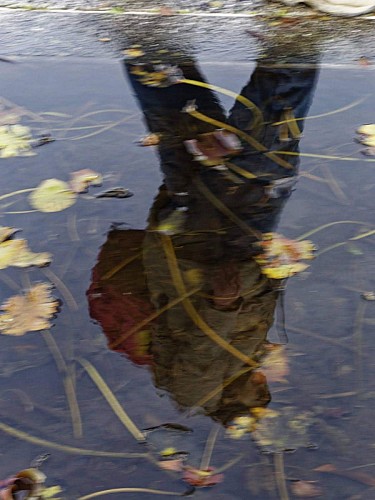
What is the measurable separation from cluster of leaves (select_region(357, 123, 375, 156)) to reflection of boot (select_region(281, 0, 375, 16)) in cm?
91

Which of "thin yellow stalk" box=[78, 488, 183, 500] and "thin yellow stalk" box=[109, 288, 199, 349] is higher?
"thin yellow stalk" box=[109, 288, 199, 349]

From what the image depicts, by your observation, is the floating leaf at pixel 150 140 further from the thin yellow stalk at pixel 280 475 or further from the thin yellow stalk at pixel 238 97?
the thin yellow stalk at pixel 280 475

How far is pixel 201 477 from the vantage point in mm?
1368

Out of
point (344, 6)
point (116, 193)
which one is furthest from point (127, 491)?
point (344, 6)

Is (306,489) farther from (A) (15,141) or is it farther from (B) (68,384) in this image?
(A) (15,141)

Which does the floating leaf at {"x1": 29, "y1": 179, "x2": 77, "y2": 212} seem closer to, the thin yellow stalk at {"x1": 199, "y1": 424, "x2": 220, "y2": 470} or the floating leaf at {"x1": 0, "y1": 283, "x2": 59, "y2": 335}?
the floating leaf at {"x1": 0, "y1": 283, "x2": 59, "y2": 335}

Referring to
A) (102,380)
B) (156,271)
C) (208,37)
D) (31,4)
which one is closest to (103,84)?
(208,37)

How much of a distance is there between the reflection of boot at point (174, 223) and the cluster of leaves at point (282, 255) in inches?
9.3

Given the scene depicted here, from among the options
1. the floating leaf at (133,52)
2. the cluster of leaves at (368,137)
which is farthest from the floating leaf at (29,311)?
the floating leaf at (133,52)

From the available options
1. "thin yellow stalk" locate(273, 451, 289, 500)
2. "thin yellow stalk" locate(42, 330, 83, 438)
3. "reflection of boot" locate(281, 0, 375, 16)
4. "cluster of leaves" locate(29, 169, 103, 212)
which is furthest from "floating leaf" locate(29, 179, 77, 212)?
"reflection of boot" locate(281, 0, 375, 16)

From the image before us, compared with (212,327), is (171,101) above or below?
above

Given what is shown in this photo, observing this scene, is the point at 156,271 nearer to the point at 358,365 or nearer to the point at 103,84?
the point at 358,365

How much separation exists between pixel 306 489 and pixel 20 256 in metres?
0.97

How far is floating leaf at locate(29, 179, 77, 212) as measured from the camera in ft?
6.82
